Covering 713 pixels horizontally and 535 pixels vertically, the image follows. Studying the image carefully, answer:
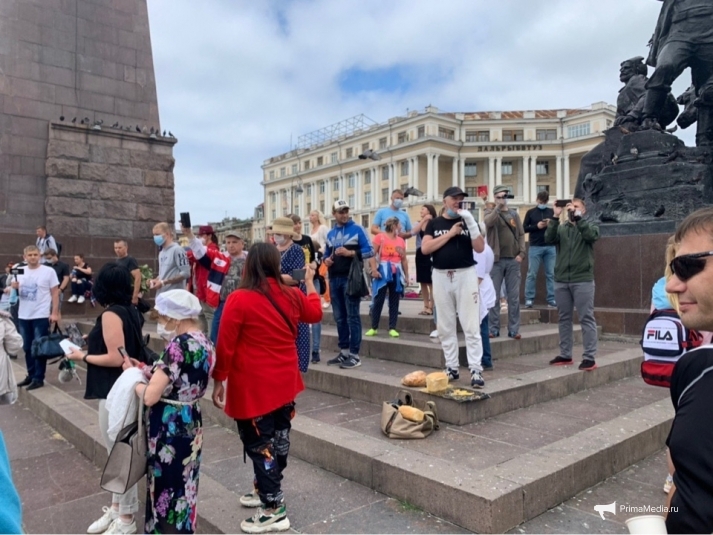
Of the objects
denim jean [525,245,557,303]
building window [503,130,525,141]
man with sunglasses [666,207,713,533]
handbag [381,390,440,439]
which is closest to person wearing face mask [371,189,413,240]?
denim jean [525,245,557,303]

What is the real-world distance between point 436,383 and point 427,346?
1587mm

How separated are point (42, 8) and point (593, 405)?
13736mm

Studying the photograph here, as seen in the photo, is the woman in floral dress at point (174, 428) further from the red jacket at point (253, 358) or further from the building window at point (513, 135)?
the building window at point (513, 135)

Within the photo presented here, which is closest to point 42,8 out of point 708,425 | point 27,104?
point 27,104

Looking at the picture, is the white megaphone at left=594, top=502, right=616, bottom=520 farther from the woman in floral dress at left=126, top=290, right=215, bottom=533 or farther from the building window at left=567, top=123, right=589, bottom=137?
the building window at left=567, top=123, right=589, bottom=137

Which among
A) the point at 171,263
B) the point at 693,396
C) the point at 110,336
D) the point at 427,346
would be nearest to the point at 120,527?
the point at 110,336

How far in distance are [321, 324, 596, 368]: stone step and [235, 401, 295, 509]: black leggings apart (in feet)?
9.83

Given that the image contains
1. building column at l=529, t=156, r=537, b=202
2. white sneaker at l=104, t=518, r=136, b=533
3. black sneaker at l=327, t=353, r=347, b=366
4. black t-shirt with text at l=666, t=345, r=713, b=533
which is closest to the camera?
black t-shirt with text at l=666, t=345, r=713, b=533

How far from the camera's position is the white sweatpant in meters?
5.05

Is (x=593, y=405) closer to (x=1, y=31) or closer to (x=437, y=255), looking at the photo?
(x=437, y=255)

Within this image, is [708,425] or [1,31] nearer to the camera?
[708,425]

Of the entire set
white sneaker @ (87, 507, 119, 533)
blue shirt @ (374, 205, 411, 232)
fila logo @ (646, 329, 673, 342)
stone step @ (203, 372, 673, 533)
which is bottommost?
white sneaker @ (87, 507, 119, 533)

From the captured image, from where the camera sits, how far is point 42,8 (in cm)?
1167

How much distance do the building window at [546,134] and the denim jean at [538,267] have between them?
7314 cm
